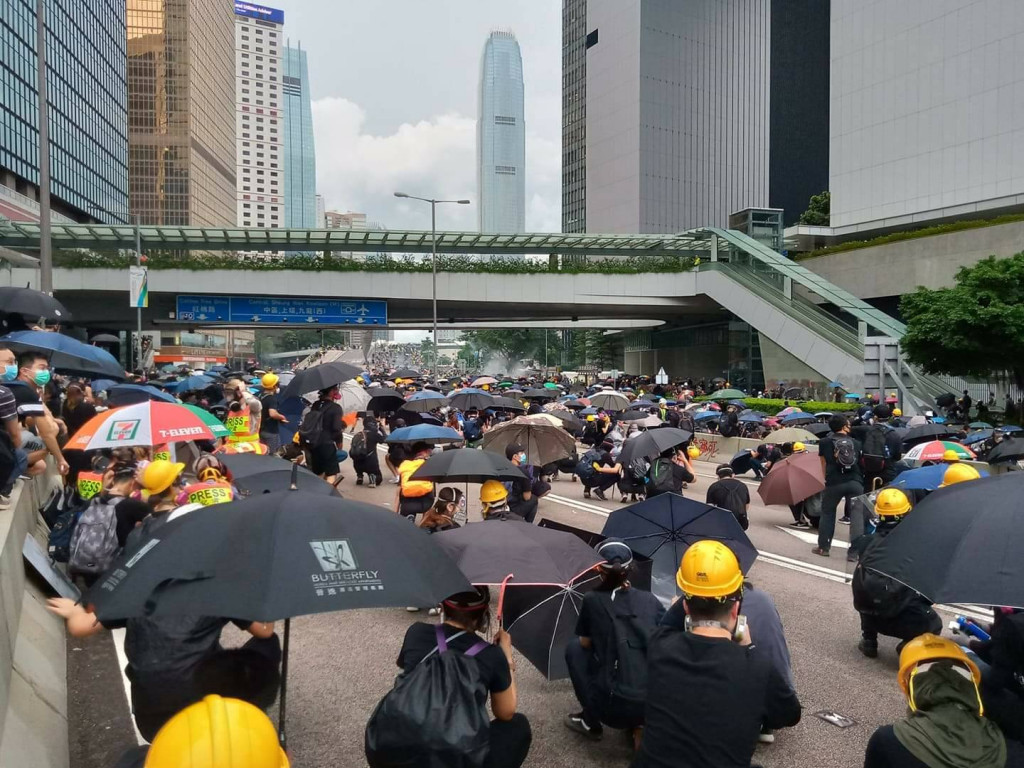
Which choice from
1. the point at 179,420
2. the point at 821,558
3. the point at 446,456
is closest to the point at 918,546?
the point at 446,456

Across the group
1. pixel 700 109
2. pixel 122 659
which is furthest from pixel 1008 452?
pixel 700 109

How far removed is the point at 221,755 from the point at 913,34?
2144 inches

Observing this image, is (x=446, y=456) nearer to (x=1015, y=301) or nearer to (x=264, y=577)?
(x=264, y=577)

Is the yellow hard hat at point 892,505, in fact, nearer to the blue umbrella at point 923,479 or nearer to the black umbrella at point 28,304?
the blue umbrella at point 923,479

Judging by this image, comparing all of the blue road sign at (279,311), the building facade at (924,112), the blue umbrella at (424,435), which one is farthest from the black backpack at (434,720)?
the building facade at (924,112)

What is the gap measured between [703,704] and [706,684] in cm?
8

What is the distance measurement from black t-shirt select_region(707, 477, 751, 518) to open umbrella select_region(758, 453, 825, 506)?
2.25m

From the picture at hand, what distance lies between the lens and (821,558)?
10.2 meters

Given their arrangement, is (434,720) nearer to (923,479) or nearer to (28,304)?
(923,479)

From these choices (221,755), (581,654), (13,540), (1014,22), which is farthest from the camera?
(1014,22)

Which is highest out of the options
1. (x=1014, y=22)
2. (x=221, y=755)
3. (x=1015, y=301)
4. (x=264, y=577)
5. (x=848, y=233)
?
(x=1014, y=22)

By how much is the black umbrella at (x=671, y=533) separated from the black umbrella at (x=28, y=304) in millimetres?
8875

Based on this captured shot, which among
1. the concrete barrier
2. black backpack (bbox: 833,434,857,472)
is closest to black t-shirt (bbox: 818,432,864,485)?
black backpack (bbox: 833,434,857,472)

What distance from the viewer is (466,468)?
25.4 feet
